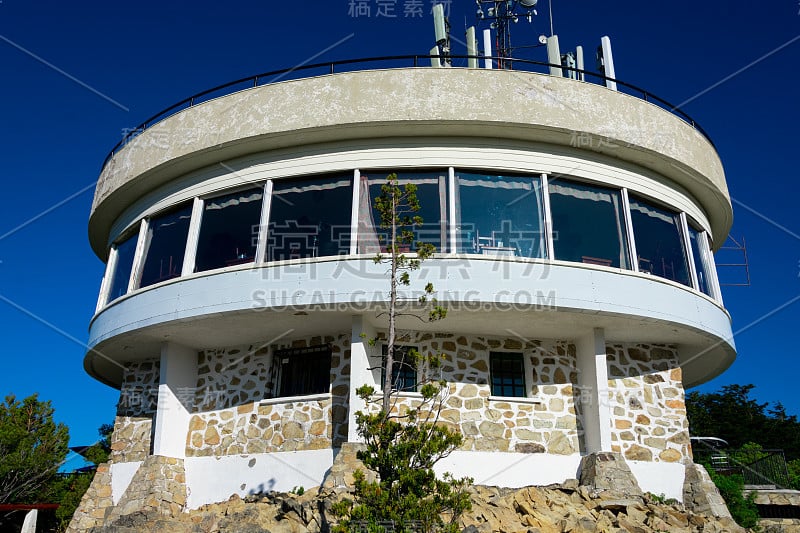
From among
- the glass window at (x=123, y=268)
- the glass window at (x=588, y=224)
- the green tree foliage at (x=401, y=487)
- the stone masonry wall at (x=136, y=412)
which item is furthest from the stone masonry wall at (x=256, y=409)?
the glass window at (x=588, y=224)

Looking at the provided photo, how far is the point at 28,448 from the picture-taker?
1659 centimetres

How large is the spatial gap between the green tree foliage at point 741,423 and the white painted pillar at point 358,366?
26949mm

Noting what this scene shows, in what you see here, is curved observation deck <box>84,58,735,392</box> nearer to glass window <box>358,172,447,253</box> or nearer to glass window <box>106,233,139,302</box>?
glass window <box>358,172,447,253</box>

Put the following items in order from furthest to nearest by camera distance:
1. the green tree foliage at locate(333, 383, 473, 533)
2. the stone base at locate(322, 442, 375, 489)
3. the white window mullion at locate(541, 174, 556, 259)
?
the white window mullion at locate(541, 174, 556, 259) < the stone base at locate(322, 442, 375, 489) < the green tree foliage at locate(333, 383, 473, 533)

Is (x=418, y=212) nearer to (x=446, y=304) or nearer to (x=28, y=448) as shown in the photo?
(x=446, y=304)

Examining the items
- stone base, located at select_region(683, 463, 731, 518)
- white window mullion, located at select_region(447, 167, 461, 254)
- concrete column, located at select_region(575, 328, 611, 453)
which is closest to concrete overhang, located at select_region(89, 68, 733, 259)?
white window mullion, located at select_region(447, 167, 461, 254)

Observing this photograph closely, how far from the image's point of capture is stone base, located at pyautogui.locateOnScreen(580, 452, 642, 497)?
1130 cm

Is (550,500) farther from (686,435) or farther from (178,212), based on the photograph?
(178,212)

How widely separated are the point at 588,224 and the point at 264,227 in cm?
568

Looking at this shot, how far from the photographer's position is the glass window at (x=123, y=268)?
14.3m

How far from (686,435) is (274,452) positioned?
7.49 meters

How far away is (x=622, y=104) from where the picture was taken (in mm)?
13133

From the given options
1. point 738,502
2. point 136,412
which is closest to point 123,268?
point 136,412

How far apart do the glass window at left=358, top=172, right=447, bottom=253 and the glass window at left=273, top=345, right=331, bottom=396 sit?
239cm
